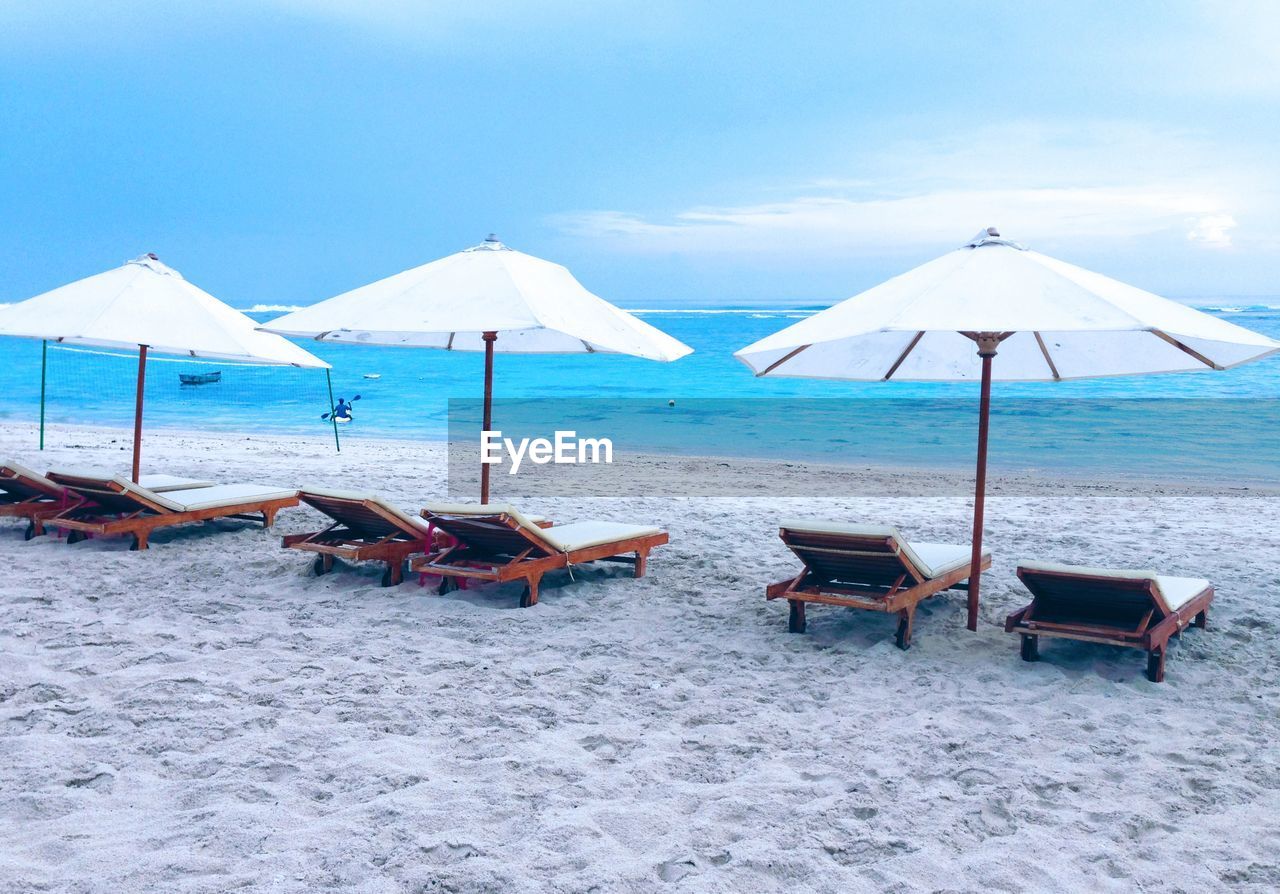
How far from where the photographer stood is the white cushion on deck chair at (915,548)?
17.1 ft

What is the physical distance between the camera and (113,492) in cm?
731

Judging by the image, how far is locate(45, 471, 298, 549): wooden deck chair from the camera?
23.7 feet

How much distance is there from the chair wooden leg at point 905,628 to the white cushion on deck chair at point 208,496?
4.49 metres

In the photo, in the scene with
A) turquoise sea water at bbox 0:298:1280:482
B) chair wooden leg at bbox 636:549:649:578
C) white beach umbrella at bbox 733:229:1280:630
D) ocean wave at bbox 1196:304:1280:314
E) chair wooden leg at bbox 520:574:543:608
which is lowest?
chair wooden leg at bbox 520:574:543:608

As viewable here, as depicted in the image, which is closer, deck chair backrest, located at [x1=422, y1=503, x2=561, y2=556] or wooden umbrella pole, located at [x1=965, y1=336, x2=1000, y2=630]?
wooden umbrella pole, located at [x1=965, y1=336, x2=1000, y2=630]

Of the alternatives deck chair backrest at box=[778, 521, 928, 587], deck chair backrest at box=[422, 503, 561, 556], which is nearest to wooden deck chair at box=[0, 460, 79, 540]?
deck chair backrest at box=[422, 503, 561, 556]

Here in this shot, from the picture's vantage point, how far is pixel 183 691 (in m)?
4.47

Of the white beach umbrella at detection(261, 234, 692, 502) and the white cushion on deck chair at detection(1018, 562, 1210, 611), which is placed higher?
the white beach umbrella at detection(261, 234, 692, 502)

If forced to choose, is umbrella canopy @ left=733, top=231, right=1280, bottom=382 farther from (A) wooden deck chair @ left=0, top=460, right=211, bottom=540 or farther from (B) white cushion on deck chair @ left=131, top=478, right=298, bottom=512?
(A) wooden deck chair @ left=0, top=460, right=211, bottom=540

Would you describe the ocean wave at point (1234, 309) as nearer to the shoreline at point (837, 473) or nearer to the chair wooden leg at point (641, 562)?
the shoreline at point (837, 473)

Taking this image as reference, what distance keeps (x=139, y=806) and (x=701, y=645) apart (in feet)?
9.15

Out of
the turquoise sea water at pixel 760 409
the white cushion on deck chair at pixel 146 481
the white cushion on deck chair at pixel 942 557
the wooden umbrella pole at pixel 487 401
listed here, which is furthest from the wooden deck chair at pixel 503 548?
the turquoise sea water at pixel 760 409

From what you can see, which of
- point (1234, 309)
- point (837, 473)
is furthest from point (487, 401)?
point (1234, 309)

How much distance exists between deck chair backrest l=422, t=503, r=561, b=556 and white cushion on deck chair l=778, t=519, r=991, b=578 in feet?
4.78
